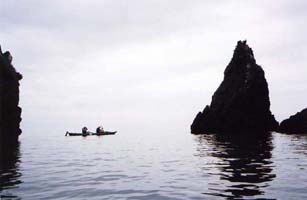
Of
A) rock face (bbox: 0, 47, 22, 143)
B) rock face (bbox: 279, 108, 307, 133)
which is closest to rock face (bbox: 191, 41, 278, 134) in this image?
rock face (bbox: 279, 108, 307, 133)

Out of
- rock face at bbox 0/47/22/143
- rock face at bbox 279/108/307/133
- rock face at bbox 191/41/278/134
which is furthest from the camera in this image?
rock face at bbox 191/41/278/134

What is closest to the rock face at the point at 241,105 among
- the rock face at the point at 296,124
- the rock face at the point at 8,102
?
the rock face at the point at 296,124

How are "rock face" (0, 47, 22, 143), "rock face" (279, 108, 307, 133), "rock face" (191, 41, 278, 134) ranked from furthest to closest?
"rock face" (191, 41, 278, 134) → "rock face" (279, 108, 307, 133) → "rock face" (0, 47, 22, 143)

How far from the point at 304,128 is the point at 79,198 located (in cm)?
7835

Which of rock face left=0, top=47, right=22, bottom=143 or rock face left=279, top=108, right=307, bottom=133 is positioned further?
rock face left=279, top=108, right=307, bottom=133

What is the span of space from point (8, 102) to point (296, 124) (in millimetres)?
73623

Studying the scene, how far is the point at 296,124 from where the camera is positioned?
3204 inches

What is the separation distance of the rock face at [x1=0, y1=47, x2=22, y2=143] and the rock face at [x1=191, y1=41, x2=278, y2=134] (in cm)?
5094

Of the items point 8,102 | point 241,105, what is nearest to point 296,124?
point 241,105

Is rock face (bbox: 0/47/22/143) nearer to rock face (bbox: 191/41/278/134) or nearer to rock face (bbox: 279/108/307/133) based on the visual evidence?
rock face (bbox: 191/41/278/134)

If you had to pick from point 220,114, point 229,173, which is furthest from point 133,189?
point 220,114

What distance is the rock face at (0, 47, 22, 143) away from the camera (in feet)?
247

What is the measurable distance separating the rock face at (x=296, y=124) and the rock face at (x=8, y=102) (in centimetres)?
7038

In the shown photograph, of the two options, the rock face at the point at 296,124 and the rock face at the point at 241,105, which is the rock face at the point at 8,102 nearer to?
the rock face at the point at 241,105
